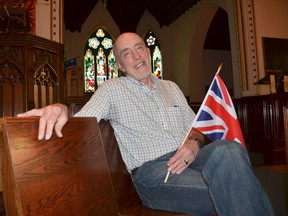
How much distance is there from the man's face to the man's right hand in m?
0.78

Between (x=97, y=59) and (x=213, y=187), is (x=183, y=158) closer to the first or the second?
(x=213, y=187)

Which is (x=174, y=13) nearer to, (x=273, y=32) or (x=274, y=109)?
(x=273, y=32)

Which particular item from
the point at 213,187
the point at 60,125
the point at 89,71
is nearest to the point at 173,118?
the point at 213,187

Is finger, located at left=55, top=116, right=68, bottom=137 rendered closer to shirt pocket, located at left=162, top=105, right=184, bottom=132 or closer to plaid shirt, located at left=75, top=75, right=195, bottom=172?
plaid shirt, located at left=75, top=75, right=195, bottom=172

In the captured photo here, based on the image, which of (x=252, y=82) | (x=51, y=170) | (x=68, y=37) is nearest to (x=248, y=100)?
(x=252, y=82)

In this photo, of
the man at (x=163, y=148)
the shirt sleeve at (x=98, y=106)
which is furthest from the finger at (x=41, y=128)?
the shirt sleeve at (x=98, y=106)

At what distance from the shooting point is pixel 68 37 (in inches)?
377

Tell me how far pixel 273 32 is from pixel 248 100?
1.57 m

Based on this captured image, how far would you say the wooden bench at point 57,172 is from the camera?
77 centimetres

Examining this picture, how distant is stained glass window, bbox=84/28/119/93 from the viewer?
33.7ft

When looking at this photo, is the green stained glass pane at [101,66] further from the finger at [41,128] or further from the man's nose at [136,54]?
the finger at [41,128]

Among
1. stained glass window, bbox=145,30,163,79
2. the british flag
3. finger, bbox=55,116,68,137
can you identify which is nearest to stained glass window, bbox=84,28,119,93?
stained glass window, bbox=145,30,163,79

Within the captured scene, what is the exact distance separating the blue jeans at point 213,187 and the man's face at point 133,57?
611 mm

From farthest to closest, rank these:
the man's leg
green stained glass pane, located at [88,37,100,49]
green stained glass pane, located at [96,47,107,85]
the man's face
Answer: green stained glass pane, located at [96,47,107,85], green stained glass pane, located at [88,37,100,49], the man's face, the man's leg
